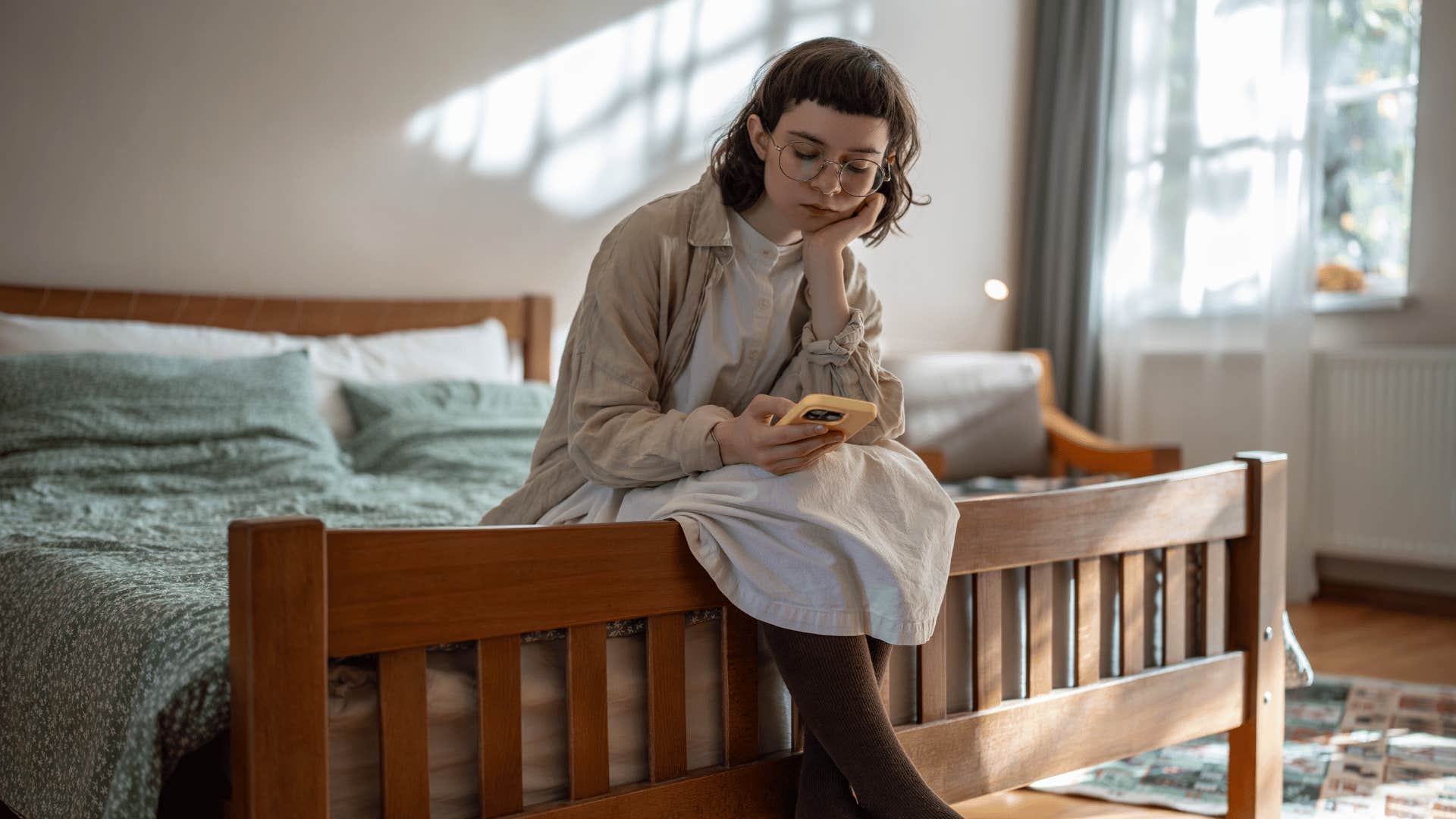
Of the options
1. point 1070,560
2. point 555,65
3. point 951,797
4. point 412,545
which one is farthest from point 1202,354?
point 412,545

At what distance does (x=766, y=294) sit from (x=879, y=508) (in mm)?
281

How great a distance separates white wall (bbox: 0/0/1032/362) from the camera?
225 centimetres

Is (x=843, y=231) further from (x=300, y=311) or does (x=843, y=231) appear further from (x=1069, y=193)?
(x=1069, y=193)

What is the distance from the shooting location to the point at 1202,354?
3.46 metres

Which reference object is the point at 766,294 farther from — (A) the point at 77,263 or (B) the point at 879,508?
(A) the point at 77,263

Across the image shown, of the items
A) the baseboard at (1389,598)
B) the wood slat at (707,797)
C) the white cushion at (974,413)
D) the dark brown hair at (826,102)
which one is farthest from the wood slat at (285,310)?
the baseboard at (1389,598)

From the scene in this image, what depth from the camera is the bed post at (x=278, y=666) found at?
2.80ft

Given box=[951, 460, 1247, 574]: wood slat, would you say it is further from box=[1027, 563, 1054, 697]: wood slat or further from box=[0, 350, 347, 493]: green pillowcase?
box=[0, 350, 347, 493]: green pillowcase

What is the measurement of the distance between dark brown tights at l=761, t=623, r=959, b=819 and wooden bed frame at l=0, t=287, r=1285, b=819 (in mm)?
71

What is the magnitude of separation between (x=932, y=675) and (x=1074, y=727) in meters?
0.25

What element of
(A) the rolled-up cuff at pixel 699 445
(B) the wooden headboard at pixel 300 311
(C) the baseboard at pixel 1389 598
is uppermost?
(B) the wooden headboard at pixel 300 311

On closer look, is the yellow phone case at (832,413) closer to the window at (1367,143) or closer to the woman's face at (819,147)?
the woman's face at (819,147)

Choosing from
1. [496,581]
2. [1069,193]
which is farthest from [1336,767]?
[1069,193]

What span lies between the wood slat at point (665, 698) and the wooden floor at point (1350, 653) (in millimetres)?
840
